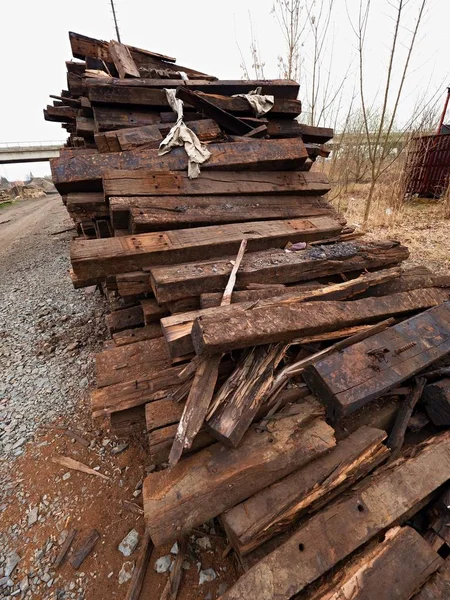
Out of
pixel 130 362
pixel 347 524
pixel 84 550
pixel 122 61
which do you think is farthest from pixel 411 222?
pixel 84 550

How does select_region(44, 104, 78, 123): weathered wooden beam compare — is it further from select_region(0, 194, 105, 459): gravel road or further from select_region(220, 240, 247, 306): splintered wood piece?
select_region(220, 240, 247, 306): splintered wood piece

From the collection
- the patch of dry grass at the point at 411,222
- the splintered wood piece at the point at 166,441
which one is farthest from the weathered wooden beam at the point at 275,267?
the patch of dry grass at the point at 411,222

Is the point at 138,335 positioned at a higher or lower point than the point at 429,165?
lower

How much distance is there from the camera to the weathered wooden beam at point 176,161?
110 inches

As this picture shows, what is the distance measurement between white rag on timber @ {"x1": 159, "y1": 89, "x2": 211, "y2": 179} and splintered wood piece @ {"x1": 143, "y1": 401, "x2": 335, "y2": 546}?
263 cm

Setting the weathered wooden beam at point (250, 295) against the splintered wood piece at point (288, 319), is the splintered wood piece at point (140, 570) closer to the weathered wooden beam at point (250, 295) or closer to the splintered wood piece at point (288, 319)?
the splintered wood piece at point (288, 319)

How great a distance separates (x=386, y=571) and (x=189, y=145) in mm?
3669

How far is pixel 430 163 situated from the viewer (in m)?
9.88

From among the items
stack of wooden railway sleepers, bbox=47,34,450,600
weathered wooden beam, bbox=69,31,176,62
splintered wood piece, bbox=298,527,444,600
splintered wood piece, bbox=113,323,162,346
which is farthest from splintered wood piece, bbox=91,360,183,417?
weathered wooden beam, bbox=69,31,176,62

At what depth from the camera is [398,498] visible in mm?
1577

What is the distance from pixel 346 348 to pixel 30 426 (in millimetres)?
2870

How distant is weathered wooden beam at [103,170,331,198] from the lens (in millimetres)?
2773

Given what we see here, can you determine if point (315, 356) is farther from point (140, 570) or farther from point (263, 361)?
point (140, 570)

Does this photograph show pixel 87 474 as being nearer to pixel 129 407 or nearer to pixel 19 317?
pixel 129 407
